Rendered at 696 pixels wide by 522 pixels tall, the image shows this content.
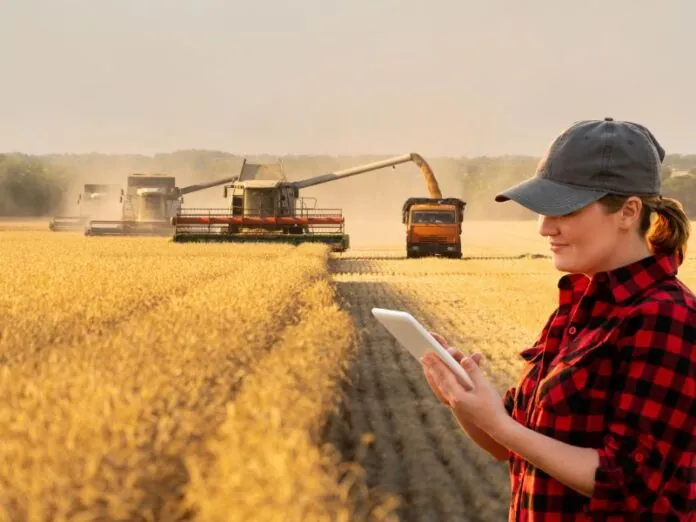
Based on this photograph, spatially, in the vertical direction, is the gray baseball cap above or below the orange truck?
above

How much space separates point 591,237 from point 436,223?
114 ft

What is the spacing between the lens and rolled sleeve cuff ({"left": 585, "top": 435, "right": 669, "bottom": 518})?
1973 mm

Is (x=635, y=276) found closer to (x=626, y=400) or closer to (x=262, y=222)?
(x=626, y=400)

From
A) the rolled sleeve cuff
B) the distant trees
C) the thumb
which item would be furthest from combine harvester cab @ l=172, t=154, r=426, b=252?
the distant trees

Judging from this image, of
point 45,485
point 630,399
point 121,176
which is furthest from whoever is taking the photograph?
point 121,176

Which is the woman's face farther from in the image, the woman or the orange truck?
the orange truck

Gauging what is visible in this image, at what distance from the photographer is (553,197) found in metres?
2.20

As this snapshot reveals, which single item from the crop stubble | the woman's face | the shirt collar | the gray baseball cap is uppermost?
the gray baseball cap

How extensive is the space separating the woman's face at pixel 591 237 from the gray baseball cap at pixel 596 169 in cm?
5

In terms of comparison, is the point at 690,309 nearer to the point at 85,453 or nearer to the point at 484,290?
the point at 85,453

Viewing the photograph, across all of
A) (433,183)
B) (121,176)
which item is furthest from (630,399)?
(121,176)

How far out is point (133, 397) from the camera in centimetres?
381

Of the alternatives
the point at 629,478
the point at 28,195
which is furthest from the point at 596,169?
the point at 28,195

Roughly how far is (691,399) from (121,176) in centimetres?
11616
